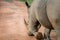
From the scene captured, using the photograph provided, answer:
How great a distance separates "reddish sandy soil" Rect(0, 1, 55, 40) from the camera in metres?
1.88

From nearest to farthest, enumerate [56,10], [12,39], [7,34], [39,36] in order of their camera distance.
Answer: [56,10]
[39,36]
[12,39]
[7,34]

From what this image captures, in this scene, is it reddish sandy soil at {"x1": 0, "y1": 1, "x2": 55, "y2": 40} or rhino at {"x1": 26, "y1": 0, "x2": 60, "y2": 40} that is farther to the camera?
reddish sandy soil at {"x1": 0, "y1": 1, "x2": 55, "y2": 40}

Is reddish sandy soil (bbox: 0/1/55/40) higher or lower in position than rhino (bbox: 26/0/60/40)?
lower

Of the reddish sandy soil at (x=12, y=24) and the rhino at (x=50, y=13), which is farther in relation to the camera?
the reddish sandy soil at (x=12, y=24)

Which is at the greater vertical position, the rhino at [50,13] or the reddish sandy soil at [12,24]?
the rhino at [50,13]

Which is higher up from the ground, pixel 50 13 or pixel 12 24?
pixel 50 13

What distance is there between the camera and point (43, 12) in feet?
4.17

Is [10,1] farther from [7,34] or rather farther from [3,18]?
[7,34]

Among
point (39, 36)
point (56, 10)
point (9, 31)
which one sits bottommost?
point (9, 31)

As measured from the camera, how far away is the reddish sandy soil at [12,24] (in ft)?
6.16

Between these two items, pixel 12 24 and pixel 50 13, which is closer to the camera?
pixel 50 13

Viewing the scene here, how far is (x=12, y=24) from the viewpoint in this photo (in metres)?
2.24

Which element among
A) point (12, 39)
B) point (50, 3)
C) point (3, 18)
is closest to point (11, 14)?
point (3, 18)

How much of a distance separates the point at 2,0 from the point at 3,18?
1.18m
